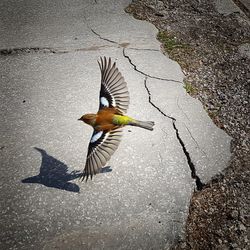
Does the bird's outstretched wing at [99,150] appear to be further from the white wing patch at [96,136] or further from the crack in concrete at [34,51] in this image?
the crack in concrete at [34,51]

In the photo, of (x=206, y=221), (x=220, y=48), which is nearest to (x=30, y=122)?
(x=206, y=221)

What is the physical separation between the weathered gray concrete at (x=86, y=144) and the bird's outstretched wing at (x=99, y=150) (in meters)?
0.32

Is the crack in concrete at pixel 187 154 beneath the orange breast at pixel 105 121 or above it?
beneath

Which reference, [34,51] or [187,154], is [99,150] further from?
[34,51]

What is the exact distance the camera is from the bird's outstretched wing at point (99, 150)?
231 cm

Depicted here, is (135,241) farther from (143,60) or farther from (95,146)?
(143,60)

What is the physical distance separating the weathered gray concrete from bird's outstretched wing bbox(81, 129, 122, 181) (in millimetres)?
324

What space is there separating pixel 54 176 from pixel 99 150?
515 millimetres

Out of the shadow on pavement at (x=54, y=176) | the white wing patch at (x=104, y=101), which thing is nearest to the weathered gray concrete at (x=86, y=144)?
the shadow on pavement at (x=54, y=176)

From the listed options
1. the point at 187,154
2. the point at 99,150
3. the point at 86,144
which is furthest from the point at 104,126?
the point at 187,154

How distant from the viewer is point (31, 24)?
14.7 ft

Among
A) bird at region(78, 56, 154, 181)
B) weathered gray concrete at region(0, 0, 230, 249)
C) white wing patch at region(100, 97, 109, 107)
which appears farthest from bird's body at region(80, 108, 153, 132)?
weathered gray concrete at region(0, 0, 230, 249)

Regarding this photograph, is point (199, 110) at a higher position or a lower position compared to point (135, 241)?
higher

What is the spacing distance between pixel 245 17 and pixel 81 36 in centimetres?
262
